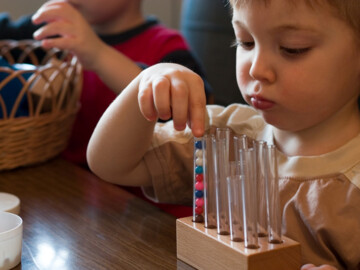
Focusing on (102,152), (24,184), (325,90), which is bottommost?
(24,184)

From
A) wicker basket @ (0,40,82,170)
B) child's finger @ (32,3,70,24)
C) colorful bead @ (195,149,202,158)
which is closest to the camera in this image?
colorful bead @ (195,149,202,158)

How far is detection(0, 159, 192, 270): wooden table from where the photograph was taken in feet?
2.36

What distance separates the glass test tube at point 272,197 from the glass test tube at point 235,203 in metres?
0.03

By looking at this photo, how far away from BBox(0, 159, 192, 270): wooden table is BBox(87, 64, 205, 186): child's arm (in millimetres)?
60

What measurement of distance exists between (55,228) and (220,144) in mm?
277

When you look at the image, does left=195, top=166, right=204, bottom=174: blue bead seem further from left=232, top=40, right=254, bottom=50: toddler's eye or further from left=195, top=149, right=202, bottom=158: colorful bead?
left=232, top=40, right=254, bottom=50: toddler's eye

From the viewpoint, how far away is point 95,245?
76 centimetres

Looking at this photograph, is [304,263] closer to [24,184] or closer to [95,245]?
[95,245]

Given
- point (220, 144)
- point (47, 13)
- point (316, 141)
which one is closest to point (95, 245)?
point (220, 144)

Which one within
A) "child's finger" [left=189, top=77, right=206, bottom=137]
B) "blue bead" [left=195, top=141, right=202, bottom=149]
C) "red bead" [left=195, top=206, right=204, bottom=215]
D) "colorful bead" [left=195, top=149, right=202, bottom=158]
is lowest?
"red bead" [left=195, top=206, right=204, bottom=215]

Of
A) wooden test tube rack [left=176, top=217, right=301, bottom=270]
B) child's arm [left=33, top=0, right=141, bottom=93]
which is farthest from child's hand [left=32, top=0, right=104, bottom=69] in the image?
wooden test tube rack [left=176, top=217, right=301, bottom=270]

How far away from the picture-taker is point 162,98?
26.6 inches

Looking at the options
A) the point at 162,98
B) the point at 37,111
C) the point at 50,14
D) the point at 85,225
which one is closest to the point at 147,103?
the point at 162,98

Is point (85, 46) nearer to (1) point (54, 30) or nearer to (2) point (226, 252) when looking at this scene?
(1) point (54, 30)
